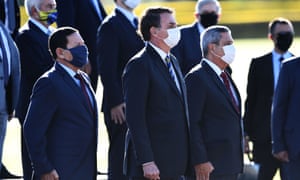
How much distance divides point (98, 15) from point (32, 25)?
1.28 metres

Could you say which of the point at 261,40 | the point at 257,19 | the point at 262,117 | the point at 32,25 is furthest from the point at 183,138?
the point at 257,19

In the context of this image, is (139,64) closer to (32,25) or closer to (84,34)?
(32,25)

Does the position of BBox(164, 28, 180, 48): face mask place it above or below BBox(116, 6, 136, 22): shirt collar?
below

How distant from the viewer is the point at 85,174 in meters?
9.09

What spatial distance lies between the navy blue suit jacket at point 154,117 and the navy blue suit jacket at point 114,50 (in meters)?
1.66

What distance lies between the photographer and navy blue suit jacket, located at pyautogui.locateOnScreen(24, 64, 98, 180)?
347 inches

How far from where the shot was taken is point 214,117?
9492 millimetres

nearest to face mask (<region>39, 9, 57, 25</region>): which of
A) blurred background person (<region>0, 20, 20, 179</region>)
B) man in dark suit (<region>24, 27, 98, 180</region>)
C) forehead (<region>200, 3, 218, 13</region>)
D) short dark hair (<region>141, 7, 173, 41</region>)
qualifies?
blurred background person (<region>0, 20, 20, 179</region>)

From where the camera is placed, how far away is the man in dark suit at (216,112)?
31.0ft

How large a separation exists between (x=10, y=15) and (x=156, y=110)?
114 inches

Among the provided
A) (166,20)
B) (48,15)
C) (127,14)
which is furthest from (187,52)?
(166,20)

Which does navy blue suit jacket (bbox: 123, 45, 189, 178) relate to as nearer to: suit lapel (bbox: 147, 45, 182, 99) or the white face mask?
suit lapel (bbox: 147, 45, 182, 99)

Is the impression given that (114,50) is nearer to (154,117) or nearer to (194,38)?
(194,38)

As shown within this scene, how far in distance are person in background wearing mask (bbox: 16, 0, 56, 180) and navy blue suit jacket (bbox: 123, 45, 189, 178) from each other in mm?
1667
